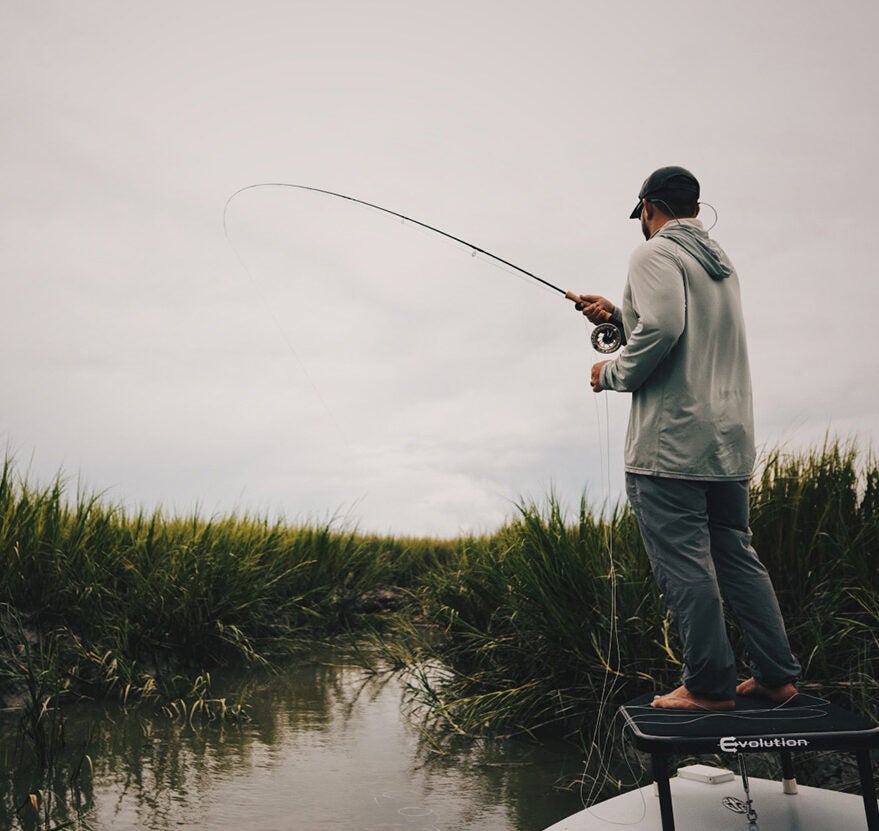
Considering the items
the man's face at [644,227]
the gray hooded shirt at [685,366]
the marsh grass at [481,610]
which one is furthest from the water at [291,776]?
the man's face at [644,227]

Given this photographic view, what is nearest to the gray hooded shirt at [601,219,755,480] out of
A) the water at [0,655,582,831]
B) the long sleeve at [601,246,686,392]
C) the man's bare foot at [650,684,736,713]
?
the long sleeve at [601,246,686,392]

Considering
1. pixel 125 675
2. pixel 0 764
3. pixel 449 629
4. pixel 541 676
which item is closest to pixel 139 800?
pixel 0 764

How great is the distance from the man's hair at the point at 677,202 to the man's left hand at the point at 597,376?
2.01ft

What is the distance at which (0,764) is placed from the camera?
3.49 meters

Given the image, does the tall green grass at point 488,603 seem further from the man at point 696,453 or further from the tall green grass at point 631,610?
the man at point 696,453

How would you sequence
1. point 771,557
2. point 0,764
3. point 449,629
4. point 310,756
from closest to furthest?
1. point 0,764
2. point 310,756
3. point 771,557
4. point 449,629

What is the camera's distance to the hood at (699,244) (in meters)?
2.73

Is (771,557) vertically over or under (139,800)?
over

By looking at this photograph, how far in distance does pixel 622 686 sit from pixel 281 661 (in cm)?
316

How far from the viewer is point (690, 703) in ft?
8.22

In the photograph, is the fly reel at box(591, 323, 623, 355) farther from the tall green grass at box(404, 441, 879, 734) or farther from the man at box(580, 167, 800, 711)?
the tall green grass at box(404, 441, 879, 734)

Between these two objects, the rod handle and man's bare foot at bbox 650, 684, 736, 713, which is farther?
the rod handle

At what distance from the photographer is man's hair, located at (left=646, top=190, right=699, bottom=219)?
9.37 ft

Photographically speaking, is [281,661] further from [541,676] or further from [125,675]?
[541,676]
